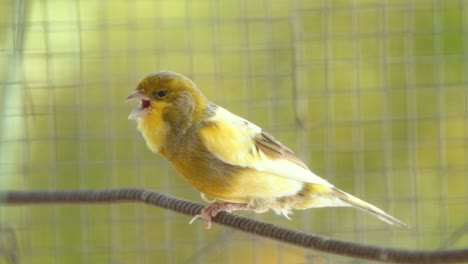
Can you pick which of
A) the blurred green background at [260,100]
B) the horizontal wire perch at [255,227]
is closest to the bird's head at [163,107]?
the horizontal wire perch at [255,227]

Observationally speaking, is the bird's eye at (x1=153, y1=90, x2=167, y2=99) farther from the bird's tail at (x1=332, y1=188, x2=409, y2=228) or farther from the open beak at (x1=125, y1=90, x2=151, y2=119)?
the bird's tail at (x1=332, y1=188, x2=409, y2=228)

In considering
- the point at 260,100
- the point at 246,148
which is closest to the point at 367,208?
the point at 246,148

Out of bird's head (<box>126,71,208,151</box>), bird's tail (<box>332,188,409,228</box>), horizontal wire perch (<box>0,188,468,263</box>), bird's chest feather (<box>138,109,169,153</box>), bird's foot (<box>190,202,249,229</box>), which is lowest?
bird's tail (<box>332,188,409,228</box>)

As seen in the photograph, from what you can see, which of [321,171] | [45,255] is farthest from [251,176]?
[45,255]

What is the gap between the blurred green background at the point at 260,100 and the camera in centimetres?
270

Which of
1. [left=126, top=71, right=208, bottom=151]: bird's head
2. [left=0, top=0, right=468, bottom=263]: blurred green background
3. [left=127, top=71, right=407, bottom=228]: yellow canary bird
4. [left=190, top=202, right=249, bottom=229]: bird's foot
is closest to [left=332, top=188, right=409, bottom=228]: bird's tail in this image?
[left=127, top=71, right=407, bottom=228]: yellow canary bird

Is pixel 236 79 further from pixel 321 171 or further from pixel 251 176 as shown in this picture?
pixel 251 176

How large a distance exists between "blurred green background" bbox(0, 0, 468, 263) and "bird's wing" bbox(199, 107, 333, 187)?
887mm

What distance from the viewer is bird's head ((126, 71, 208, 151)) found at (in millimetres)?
1690

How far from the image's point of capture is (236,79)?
2.72 meters

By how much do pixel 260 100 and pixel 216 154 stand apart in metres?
1.03

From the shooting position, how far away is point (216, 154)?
1671 mm

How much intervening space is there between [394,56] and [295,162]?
1089 millimetres

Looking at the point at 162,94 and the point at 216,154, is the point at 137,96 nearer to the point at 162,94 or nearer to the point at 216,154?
the point at 162,94
